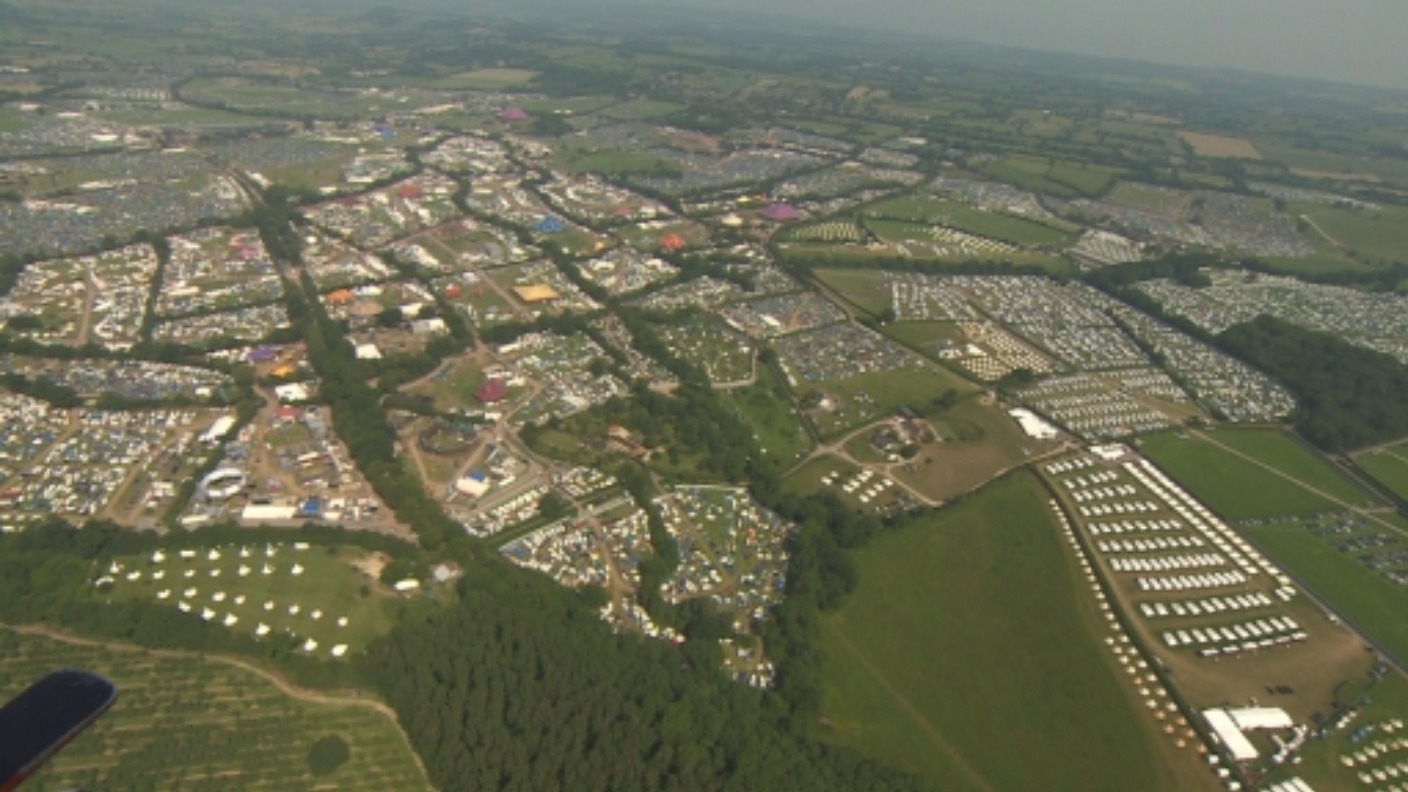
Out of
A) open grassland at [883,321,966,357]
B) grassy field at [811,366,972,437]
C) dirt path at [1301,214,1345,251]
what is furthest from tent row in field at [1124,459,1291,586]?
dirt path at [1301,214,1345,251]

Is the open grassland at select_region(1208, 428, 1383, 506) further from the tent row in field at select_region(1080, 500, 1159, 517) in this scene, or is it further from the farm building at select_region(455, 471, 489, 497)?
the farm building at select_region(455, 471, 489, 497)

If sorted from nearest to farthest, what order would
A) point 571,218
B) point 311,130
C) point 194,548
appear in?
point 194,548
point 571,218
point 311,130

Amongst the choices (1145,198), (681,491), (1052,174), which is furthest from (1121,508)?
(1052,174)

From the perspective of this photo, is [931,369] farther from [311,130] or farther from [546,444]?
[311,130]

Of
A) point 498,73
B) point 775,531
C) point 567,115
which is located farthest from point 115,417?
point 498,73

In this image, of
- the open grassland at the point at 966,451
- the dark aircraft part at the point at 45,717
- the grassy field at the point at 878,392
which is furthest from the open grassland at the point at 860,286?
the dark aircraft part at the point at 45,717

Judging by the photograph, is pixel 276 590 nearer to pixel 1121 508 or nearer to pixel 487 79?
pixel 1121 508

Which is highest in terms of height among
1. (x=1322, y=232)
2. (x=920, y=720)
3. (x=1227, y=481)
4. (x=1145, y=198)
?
(x=1322, y=232)
